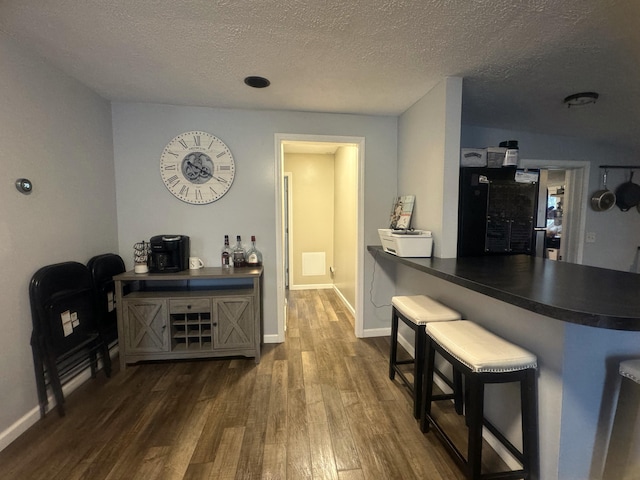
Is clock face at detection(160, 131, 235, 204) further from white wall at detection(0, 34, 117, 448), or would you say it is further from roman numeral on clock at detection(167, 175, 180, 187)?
white wall at detection(0, 34, 117, 448)

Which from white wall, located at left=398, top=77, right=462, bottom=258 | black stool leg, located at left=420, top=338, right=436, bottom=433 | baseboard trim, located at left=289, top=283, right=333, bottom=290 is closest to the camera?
black stool leg, located at left=420, top=338, right=436, bottom=433

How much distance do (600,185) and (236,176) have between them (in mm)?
4314

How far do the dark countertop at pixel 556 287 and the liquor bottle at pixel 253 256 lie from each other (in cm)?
141

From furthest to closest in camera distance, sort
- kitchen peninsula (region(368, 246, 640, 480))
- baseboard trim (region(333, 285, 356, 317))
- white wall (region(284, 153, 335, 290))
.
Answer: white wall (region(284, 153, 335, 290))
baseboard trim (region(333, 285, 356, 317))
kitchen peninsula (region(368, 246, 640, 480))

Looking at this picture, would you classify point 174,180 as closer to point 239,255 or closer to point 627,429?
→ point 239,255

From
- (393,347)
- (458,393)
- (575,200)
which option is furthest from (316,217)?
(575,200)

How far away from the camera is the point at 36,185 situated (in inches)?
65.9

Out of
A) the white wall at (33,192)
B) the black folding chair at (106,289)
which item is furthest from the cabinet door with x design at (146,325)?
the white wall at (33,192)

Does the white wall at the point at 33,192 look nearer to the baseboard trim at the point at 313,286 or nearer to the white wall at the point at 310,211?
the white wall at the point at 310,211

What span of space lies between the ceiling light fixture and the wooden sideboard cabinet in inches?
116

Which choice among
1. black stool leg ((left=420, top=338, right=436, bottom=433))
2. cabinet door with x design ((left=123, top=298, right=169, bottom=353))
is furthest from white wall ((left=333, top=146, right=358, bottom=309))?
cabinet door with x design ((left=123, top=298, right=169, bottom=353))

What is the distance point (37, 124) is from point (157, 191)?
881 mm

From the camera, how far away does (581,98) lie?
2135 millimetres

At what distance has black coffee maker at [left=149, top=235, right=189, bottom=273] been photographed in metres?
2.29
